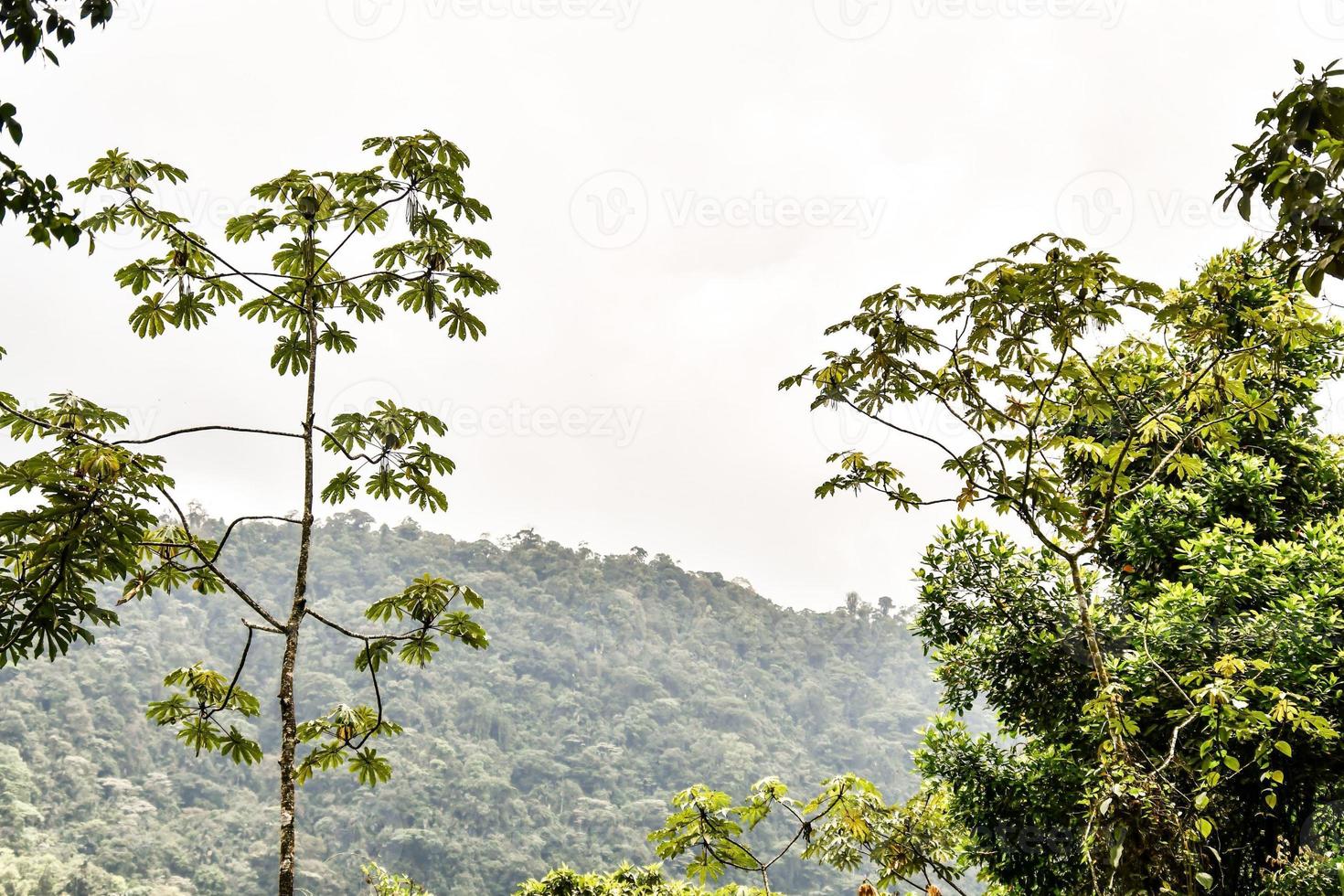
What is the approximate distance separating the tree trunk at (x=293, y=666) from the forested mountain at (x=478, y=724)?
2429cm

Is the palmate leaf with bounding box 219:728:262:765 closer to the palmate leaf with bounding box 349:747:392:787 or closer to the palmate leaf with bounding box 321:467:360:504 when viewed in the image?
the palmate leaf with bounding box 349:747:392:787

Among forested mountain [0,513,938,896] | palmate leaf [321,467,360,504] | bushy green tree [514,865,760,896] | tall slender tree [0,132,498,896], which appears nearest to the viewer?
tall slender tree [0,132,498,896]

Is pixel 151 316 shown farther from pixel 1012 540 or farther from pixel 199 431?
pixel 1012 540

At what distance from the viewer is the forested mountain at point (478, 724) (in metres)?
27.5

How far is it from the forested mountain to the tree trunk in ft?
79.7

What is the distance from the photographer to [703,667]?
47.0 m

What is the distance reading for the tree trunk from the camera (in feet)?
8.56

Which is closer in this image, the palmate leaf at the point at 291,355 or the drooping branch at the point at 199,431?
the drooping branch at the point at 199,431

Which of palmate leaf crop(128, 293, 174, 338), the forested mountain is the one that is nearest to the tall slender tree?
palmate leaf crop(128, 293, 174, 338)

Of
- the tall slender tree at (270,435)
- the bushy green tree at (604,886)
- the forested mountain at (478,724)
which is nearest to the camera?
the tall slender tree at (270,435)

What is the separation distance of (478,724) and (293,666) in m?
37.9

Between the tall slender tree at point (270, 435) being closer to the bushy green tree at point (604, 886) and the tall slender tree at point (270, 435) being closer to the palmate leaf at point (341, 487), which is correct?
the palmate leaf at point (341, 487)

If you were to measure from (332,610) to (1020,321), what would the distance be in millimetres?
44349

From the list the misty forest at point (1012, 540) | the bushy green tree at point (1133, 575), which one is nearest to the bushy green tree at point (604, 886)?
the misty forest at point (1012, 540)
